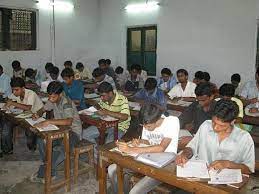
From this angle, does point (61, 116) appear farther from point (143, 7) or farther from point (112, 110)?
point (143, 7)

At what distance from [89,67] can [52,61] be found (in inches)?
48.5

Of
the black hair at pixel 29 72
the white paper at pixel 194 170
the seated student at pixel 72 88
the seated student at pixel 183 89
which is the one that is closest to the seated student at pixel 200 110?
the white paper at pixel 194 170

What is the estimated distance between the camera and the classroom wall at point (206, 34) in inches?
264

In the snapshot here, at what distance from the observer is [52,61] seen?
29.3 ft

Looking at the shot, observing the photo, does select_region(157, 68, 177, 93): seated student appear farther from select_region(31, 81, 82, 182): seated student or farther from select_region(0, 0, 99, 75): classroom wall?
select_region(0, 0, 99, 75): classroom wall

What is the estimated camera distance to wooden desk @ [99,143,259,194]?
2.04m

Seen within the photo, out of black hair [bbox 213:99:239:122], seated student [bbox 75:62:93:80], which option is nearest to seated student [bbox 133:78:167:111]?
black hair [bbox 213:99:239:122]

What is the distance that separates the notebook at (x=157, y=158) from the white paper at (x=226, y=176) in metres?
0.35

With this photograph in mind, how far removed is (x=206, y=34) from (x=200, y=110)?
4086 mm

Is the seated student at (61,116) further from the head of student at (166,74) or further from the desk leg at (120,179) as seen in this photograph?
the head of student at (166,74)

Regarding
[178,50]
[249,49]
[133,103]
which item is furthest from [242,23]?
[133,103]

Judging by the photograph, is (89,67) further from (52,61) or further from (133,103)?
(133,103)

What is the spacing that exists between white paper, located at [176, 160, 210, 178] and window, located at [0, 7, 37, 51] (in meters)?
6.91

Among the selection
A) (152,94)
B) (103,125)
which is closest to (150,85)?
(152,94)
